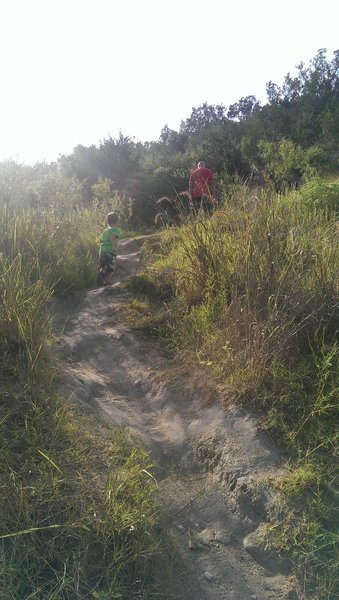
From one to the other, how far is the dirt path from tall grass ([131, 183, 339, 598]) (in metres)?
0.17

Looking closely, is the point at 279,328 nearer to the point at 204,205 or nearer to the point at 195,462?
the point at 195,462

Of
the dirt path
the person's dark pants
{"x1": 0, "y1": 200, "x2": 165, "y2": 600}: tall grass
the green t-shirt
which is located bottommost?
the dirt path

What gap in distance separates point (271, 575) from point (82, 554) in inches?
37.9

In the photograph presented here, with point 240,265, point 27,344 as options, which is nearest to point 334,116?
point 240,265

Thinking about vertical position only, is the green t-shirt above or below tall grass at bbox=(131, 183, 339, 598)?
above

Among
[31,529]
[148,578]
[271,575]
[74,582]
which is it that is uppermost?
[31,529]

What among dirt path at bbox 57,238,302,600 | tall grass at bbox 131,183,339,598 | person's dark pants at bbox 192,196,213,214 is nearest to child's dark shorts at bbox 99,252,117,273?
person's dark pants at bbox 192,196,213,214

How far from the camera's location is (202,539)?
2.72m

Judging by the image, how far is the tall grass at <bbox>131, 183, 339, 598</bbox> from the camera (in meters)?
2.78

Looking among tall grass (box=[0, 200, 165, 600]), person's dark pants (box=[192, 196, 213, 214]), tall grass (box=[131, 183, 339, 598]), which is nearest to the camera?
tall grass (box=[0, 200, 165, 600])

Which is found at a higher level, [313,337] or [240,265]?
[240,265]

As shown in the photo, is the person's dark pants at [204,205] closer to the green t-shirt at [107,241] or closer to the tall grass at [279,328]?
the tall grass at [279,328]

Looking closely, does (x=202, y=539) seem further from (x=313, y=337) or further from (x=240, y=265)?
(x=240, y=265)

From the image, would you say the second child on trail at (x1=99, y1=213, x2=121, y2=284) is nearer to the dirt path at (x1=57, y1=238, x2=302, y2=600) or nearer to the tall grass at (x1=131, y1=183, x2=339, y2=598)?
the tall grass at (x1=131, y1=183, x2=339, y2=598)
